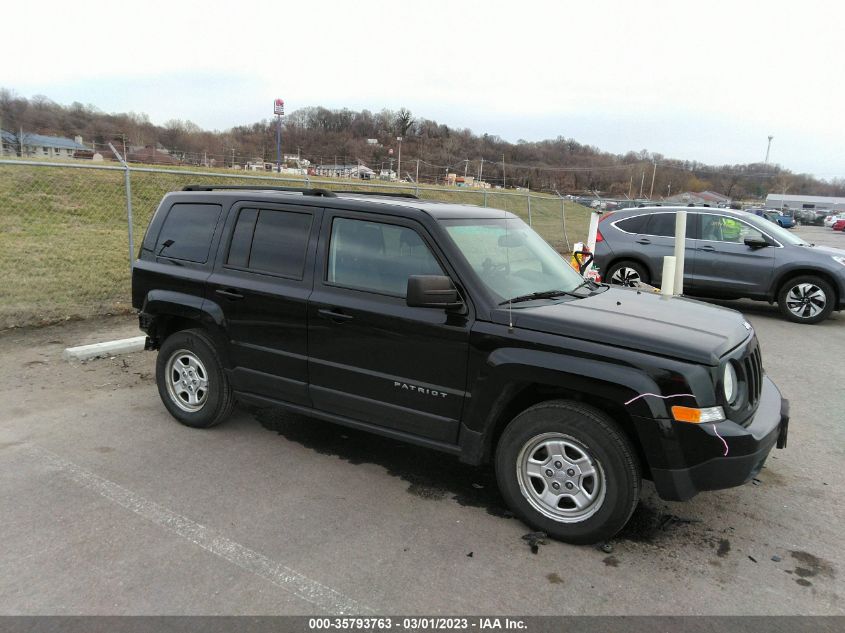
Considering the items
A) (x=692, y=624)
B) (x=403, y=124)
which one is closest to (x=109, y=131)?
(x=692, y=624)

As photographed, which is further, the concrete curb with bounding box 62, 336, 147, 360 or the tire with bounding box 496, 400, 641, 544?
the concrete curb with bounding box 62, 336, 147, 360

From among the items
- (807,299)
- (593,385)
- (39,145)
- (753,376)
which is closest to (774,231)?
(807,299)

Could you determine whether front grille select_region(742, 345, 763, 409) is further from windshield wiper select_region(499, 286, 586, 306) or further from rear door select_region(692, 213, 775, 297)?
rear door select_region(692, 213, 775, 297)

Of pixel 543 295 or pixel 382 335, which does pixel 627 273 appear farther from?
pixel 382 335

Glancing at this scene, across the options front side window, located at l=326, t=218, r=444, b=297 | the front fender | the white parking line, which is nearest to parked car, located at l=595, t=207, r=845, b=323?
front side window, located at l=326, t=218, r=444, b=297

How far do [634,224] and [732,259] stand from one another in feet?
6.02

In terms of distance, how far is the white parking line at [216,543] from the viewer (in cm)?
272

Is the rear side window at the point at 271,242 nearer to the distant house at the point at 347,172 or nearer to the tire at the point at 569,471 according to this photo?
the tire at the point at 569,471

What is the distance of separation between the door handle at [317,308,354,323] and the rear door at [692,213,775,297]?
27.7 feet

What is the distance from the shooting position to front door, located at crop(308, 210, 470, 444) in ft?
11.5

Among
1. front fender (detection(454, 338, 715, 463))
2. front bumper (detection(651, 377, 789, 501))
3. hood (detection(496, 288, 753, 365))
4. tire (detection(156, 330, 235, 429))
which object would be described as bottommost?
tire (detection(156, 330, 235, 429))

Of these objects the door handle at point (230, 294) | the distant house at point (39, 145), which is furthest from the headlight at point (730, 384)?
the distant house at point (39, 145)

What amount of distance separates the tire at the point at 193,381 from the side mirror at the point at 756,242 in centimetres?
900

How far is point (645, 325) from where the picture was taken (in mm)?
3246
